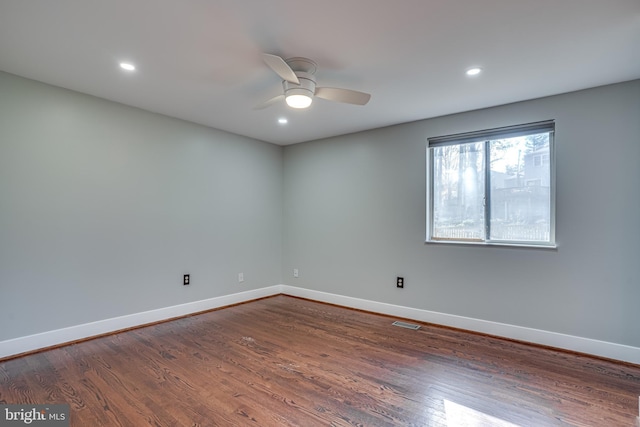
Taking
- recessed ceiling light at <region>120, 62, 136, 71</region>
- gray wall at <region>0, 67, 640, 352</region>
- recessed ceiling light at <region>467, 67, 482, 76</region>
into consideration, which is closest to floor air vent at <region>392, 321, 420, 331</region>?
gray wall at <region>0, 67, 640, 352</region>

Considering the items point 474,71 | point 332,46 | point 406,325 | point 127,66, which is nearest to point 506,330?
point 406,325

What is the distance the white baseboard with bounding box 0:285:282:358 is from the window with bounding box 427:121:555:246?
2980mm

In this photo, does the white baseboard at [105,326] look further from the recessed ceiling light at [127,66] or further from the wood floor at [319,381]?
the recessed ceiling light at [127,66]

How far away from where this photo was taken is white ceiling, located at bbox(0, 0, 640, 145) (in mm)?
1877

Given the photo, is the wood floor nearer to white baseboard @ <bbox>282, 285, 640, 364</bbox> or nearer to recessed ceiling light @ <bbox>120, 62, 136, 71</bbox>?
white baseboard @ <bbox>282, 285, 640, 364</bbox>

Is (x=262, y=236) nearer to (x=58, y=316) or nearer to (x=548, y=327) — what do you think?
(x=58, y=316)

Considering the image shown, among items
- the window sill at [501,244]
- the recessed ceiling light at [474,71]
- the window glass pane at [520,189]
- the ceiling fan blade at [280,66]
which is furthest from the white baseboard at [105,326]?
the recessed ceiling light at [474,71]

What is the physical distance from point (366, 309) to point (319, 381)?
6.66 feet

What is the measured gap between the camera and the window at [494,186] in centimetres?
321

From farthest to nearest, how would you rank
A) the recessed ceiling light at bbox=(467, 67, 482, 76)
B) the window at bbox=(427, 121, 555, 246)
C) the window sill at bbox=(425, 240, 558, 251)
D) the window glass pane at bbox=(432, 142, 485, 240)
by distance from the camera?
the window glass pane at bbox=(432, 142, 485, 240), the window at bbox=(427, 121, 555, 246), the window sill at bbox=(425, 240, 558, 251), the recessed ceiling light at bbox=(467, 67, 482, 76)

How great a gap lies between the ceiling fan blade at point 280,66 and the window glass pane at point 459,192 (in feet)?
7.55

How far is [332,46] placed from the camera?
2270 mm

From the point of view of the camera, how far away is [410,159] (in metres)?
3.98

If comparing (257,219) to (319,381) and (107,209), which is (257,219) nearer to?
(107,209)
